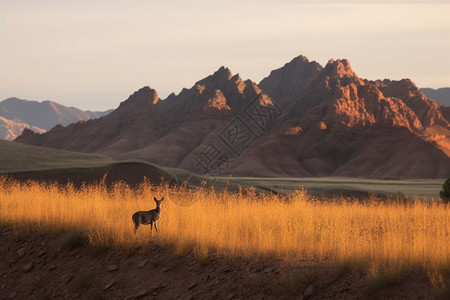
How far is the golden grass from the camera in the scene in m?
7.98

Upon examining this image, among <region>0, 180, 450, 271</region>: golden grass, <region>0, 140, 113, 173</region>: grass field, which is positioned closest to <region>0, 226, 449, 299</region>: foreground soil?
<region>0, 180, 450, 271</region>: golden grass

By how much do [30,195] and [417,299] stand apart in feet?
41.4

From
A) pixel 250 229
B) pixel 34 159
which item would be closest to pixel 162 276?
pixel 250 229

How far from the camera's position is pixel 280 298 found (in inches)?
287

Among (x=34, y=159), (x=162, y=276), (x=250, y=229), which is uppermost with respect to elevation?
(x=250, y=229)

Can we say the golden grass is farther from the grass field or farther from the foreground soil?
the grass field

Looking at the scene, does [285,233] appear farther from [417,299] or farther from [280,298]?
[417,299]

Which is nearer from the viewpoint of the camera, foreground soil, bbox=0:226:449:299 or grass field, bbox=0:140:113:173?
foreground soil, bbox=0:226:449:299

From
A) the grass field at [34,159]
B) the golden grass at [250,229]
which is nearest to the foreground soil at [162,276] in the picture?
the golden grass at [250,229]

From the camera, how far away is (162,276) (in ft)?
29.3

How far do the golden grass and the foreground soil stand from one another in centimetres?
27

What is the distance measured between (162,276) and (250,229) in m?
2.59

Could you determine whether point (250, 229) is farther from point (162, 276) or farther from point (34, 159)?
point (34, 159)

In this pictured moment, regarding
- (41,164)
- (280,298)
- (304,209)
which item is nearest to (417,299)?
(280,298)
